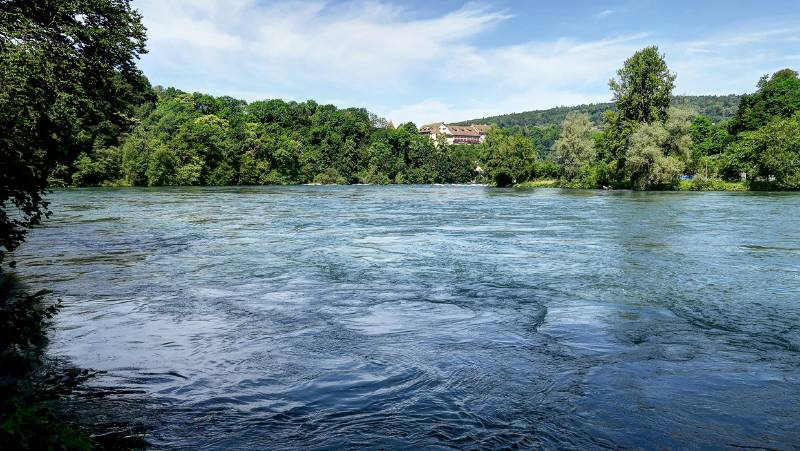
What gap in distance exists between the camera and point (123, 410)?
550cm

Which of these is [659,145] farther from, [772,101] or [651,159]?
[772,101]

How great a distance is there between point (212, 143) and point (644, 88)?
70.3m

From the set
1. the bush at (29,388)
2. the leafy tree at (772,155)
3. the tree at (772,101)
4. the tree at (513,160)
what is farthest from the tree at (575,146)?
the bush at (29,388)

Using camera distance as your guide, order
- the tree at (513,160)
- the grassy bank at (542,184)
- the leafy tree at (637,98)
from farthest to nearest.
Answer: the tree at (513,160) < the grassy bank at (542,184) < the leafy tree at (637,98)

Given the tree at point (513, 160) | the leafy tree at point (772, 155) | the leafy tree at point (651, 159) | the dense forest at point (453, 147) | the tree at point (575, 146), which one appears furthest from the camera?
the tree at point (513, 160)

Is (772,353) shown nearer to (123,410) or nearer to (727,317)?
(727,317)

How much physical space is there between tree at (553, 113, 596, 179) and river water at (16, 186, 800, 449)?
7210cm

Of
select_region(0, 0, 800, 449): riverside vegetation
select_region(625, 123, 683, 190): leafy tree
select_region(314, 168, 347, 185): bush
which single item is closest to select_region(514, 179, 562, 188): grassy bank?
select_region(0, 0, 800, 449): riverside vegetation

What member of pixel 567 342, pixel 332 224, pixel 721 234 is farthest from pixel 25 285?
pixel 721 234

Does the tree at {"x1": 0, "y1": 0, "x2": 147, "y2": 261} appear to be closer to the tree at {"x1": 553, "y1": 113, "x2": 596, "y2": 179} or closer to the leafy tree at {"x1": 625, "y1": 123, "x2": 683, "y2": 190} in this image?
the leafy tree at {"x1": 625, "y1": 123, "x2": 683, "y2": 190}

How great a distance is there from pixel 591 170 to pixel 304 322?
81.6 m

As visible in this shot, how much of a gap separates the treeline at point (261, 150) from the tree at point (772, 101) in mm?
76579

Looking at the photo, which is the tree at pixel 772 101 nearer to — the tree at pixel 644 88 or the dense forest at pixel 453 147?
the dense forest at pixel 453 147

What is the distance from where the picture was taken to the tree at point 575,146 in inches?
3425
